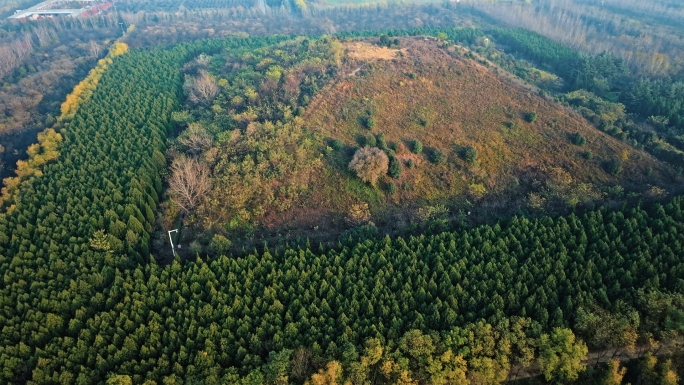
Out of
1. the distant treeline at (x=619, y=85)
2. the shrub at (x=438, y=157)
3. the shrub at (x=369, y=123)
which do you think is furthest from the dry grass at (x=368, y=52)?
the distant treeline at (x=619, y=85)

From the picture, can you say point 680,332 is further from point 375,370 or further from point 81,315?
point 81,315

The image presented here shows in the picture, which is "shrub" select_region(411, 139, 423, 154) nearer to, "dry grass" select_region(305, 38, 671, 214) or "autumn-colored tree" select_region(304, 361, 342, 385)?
"dry grass" select_region(305, 38, 671, 214)

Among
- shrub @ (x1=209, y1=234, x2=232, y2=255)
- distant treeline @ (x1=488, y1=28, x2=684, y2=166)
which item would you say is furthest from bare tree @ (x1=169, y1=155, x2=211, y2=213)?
distant treeline @ (x1=488, y1=28, x2=684, y2=166)

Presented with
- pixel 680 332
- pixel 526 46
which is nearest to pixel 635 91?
pixel 526 46

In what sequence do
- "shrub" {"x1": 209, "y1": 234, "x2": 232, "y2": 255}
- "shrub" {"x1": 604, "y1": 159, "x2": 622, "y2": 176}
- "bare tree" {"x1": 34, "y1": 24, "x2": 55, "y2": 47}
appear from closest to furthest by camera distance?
"shrub" {"x1": 209, "y1": 234, "x2": 232, "y2": 255}
"shrub" {"x1": 604, "y1": 159, "x2": 622, "y2": 176}
"bare tree" {"x1": 34, "y1": 24, "x2": 55, "y2": 47}

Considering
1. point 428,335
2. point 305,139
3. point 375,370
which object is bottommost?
point 375,370

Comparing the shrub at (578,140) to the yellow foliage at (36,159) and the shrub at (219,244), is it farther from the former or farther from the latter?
the yellow foliage at (36,159)
